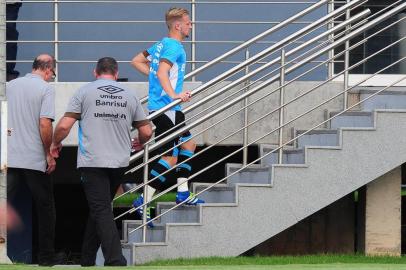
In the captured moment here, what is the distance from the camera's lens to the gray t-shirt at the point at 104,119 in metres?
11.7

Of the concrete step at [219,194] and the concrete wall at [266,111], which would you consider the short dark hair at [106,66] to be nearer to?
the concrete step at [219,194]

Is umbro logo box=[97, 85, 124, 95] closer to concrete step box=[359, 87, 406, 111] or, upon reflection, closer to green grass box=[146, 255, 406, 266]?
green grass box=[146, 255, 406, 266]

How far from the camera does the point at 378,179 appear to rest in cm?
1404

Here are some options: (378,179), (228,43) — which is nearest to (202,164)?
(228,43)

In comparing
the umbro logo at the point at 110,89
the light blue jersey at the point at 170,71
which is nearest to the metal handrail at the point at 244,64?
the light blue jersey at the point at 170,71

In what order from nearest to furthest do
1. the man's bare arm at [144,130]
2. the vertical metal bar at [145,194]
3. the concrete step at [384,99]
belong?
the man's bare arm at [144,130] < the vertical metal bar at [145,194] < the concrete step at [384,99]

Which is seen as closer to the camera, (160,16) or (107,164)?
(107,164)

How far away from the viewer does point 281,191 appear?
1317 cm

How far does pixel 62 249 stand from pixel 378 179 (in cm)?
461

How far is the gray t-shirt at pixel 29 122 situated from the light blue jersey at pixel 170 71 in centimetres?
95

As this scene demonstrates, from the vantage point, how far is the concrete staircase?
12.9 meters

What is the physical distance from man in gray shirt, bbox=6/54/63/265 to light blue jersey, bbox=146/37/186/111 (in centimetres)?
95

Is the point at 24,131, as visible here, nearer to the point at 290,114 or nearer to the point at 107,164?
the point at 107,164

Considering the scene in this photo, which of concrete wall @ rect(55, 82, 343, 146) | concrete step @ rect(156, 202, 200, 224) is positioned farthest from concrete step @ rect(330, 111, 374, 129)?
concrete step @ rect(156, 202, 200, 224)
